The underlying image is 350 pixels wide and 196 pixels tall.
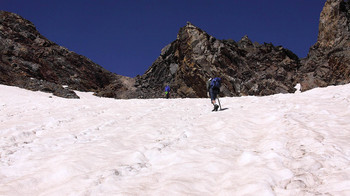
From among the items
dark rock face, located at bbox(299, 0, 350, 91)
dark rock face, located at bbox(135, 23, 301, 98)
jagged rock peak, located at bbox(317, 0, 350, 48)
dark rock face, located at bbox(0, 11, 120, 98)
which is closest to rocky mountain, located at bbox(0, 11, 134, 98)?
dark rock face, located at bbox(0, 11, 120, 98)

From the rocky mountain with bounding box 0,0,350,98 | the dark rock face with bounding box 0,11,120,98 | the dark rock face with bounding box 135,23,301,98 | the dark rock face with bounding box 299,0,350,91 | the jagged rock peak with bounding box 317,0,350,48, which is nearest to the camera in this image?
the dark rock face with bounding box 299,0,350,91

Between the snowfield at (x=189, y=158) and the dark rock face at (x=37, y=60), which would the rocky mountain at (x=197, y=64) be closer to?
the dark rock face at (x=37, y=60)

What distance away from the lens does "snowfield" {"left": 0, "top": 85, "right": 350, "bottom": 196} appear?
4.17 m

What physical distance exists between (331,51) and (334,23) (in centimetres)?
491

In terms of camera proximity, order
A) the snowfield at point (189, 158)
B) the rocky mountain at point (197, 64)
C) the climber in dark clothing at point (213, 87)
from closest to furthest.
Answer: the snowfield at point (189, 158), the climber in dark clothing at point (213, 87), the rocky mountain at point (197, 64)

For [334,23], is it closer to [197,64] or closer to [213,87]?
[197,64]

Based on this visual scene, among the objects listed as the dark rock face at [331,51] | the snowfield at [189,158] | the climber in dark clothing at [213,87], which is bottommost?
the snowfield at [189,158]

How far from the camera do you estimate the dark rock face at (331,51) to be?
82.8 ft

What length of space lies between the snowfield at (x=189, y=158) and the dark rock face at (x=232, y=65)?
96.1ft

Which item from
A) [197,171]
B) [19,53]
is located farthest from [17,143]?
[19,53]

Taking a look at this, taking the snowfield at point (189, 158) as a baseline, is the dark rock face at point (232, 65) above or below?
above

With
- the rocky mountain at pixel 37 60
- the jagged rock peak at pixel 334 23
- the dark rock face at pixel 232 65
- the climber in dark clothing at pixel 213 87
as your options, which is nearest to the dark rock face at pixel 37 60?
the rocky mountain at pixel 37 60

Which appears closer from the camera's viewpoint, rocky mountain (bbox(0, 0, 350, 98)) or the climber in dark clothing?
the climber in dark clothing

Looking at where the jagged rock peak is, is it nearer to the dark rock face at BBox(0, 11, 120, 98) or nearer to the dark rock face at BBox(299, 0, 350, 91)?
the dark rock face at BBox(299, 0, 350, 91)
